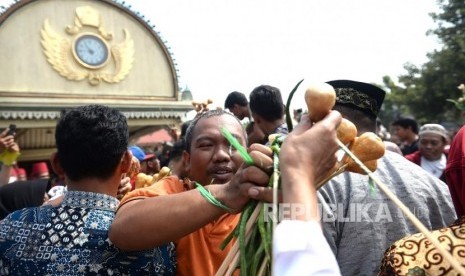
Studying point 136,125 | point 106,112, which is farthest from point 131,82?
point 106,112

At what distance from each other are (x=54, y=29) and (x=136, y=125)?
353cm

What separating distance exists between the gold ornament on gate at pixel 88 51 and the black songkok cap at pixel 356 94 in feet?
40.0

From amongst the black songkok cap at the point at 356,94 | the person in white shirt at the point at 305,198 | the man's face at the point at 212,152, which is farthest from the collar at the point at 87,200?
the black songkok cap at the point at 356,94

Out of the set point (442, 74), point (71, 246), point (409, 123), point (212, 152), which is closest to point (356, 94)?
point (212, 152)

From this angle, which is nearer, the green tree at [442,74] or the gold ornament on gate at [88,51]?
the gold ornament on gate at [88,51]

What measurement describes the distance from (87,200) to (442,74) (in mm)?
24639

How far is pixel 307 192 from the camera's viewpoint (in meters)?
0.95

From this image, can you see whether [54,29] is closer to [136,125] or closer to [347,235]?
[136,125]

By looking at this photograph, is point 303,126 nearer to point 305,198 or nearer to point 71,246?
point 305,198

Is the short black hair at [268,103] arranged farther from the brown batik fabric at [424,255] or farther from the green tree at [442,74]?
the green tree at [442,74]

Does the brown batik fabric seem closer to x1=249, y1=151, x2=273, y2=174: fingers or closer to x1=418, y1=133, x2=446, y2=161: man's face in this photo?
x1=249, y1=151, x2=273, y2=174: fingers

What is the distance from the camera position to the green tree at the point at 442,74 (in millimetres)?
22375

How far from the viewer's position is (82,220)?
1.58 meters

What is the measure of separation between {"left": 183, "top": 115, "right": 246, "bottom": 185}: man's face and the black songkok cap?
51cm
